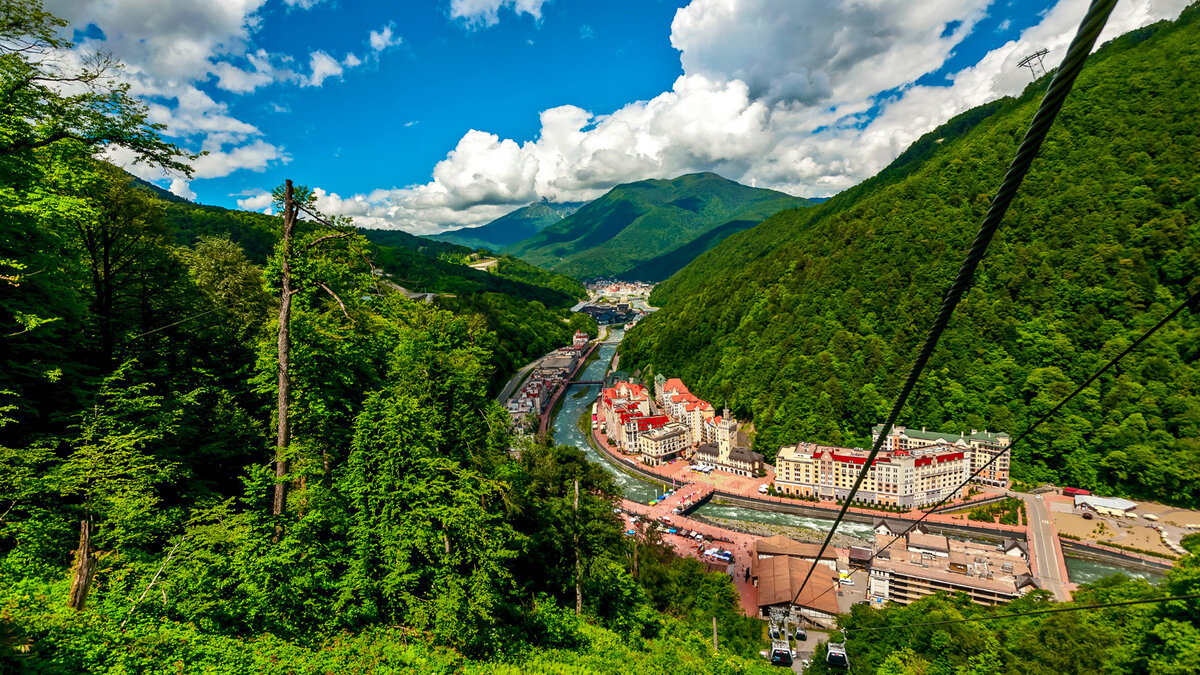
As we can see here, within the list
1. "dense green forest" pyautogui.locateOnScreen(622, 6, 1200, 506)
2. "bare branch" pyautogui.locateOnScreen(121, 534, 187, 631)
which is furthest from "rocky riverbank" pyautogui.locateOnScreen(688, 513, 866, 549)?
"bare branch" pyautogui.locateOnScreen(121, 534, 187, 631)

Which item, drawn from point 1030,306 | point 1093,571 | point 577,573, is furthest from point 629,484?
point 1030,306

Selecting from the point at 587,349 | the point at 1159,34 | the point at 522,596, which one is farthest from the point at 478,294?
the point at 1159,34

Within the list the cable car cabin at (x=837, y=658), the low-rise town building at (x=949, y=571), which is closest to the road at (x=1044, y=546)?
the low-rise town building at (x=949, y=571)

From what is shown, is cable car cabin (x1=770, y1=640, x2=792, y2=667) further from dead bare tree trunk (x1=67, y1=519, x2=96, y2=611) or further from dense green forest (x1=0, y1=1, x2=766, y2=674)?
dead bare tree trunk (x1=67, y1=519, x2=96, y2=611)

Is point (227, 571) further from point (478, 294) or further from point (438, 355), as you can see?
point (478, 294)

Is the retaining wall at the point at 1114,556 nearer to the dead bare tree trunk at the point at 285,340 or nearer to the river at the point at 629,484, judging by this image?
the river at the point at 629,484
